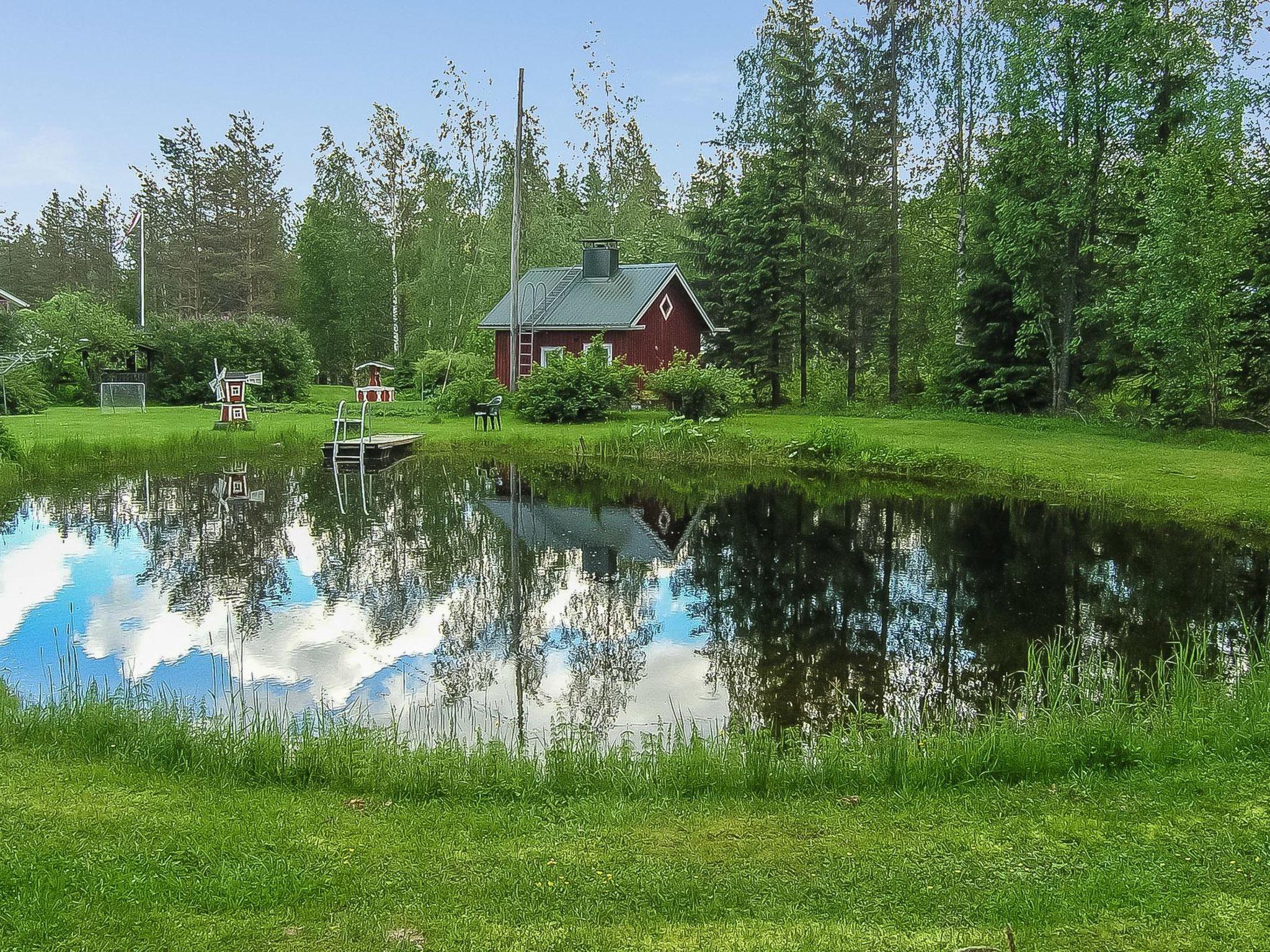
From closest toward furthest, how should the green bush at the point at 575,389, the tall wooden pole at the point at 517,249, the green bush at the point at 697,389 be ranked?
the green bush at the point at 697,389
the green bush at the point at 575,389
the tall wooden pole at the point at 517,249

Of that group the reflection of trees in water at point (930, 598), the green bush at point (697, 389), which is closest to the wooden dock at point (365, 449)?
the green bush at point (697, 389)

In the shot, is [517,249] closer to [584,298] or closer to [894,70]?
[584,298]

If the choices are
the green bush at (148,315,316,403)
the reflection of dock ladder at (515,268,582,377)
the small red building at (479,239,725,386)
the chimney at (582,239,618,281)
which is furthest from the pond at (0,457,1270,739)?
the green bush at (148,315,316,403)

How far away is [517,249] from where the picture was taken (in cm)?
2831

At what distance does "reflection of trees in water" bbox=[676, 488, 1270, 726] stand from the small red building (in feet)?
50.9

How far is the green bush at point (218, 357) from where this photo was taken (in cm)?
3206

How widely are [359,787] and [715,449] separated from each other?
1628 centimetres

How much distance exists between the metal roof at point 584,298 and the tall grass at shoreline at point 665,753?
938 inches

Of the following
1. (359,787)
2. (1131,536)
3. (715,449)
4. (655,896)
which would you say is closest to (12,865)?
(359,787)

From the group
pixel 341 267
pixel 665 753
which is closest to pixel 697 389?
pixel 665 753

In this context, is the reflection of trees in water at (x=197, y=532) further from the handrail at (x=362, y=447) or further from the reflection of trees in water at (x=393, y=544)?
the handrail at (x=362, y=447)

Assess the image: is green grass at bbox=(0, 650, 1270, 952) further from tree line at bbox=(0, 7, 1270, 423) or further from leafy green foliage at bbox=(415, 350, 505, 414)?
leafy green foliage at bbox=(415, 350, 505, 414)

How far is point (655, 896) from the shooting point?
3.96 meters

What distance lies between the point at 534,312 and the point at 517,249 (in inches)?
115
